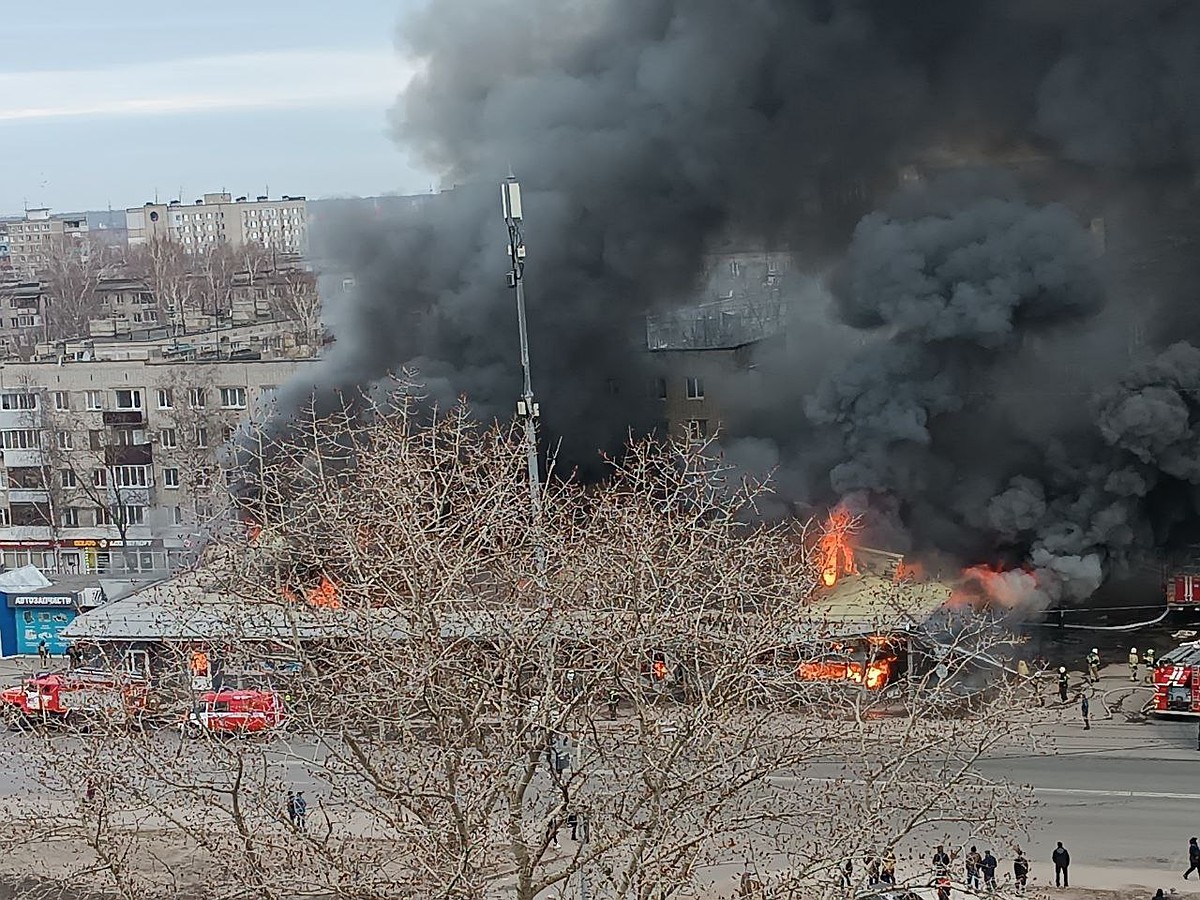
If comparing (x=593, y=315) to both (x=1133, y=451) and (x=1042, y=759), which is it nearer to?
(x=1133, y=451)

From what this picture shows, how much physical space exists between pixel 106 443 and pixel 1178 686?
988 inches

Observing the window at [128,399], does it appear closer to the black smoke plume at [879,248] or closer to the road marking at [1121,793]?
the black smoke plume at [879,248]

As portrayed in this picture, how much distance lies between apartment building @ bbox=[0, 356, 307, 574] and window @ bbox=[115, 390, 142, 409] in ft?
0.08

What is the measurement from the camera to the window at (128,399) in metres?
38.2

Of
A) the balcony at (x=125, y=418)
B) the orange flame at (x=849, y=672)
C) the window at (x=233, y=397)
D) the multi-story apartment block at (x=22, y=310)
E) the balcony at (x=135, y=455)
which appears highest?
the multi-story apartment block at (x=22, y=310)

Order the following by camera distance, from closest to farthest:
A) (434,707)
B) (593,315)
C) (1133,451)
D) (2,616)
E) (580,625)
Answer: (434,707)
(580,625)
(1133,451)
(2,616)
(593,315)

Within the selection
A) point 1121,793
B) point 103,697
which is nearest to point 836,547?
point 1121,793

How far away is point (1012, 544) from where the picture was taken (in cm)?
2639

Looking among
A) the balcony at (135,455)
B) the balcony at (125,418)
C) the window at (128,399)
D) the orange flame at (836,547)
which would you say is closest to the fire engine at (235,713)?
the orange flame at (836,547)

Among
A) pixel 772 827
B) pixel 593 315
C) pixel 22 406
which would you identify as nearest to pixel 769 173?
pixel 593 315

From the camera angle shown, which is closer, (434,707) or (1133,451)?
(434,707)

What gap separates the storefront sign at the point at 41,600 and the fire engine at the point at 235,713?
13.8 meters

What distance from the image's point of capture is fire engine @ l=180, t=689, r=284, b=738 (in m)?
11.1

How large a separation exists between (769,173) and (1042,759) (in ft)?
45.6
